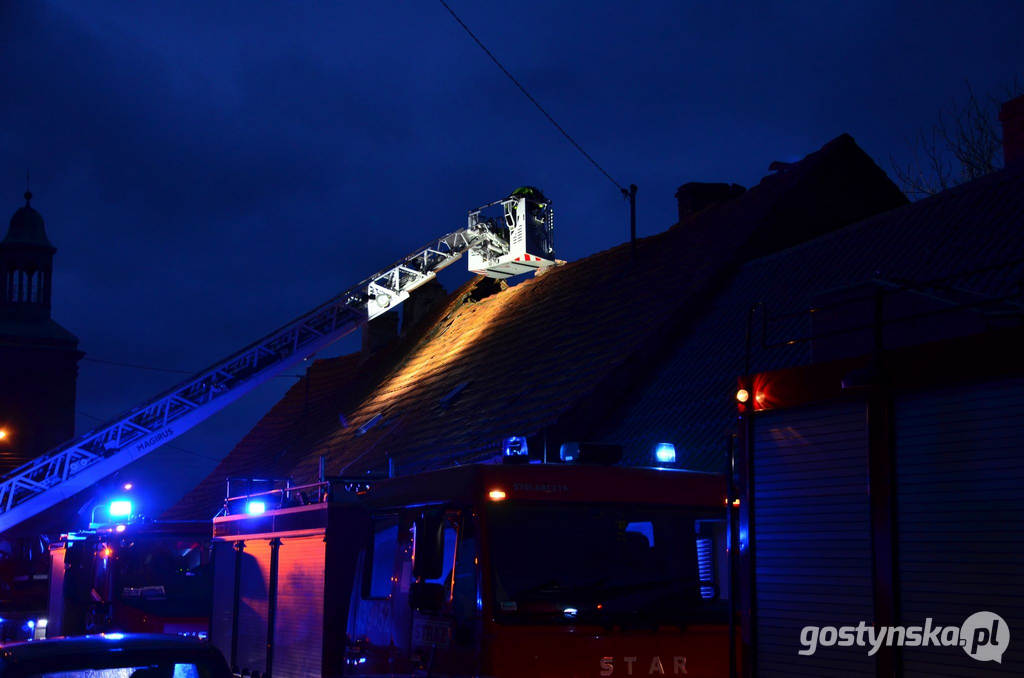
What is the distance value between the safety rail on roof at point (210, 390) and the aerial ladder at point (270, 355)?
3 cm

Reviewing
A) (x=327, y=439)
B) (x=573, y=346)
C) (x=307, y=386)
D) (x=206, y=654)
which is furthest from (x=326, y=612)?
(x=307, y=386)

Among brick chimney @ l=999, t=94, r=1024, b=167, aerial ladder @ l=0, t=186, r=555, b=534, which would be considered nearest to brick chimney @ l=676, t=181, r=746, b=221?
aerial ladder @ l=0, t=186, r=555, b=534

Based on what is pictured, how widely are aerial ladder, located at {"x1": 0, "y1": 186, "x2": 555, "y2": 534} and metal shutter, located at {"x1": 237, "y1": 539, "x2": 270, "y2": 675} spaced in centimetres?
1682

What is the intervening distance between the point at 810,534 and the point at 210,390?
25.2 meters

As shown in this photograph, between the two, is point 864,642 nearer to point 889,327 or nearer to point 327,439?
point 889,327

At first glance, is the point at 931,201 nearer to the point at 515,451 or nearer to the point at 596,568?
the point at 515,451

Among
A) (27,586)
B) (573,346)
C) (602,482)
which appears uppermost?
(573,346)

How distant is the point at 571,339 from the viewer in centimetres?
2058

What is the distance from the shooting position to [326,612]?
10.1 meters

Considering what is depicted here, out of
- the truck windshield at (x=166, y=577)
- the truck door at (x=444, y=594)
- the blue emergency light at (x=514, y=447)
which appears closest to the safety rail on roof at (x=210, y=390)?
the truck windshield at (x=166, y=577)

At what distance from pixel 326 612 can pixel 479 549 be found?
10.2 feet

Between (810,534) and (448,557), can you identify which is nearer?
(810,534)

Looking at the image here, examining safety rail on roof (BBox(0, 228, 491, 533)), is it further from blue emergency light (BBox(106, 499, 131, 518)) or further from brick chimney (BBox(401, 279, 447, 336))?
blue emergency light (BBox(106, 499, 131, 518))

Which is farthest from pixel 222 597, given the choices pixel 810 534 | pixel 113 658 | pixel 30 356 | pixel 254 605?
pixel 30 356
